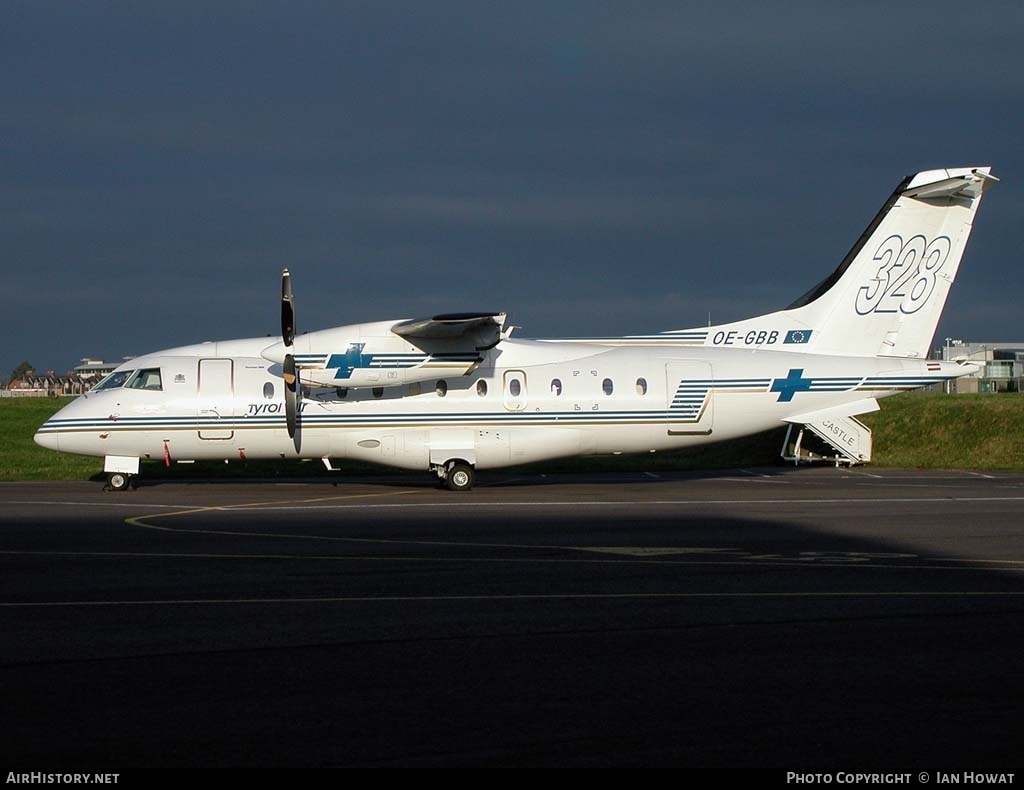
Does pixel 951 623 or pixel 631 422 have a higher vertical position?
pixel 631 422

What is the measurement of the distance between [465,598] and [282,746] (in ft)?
16.1

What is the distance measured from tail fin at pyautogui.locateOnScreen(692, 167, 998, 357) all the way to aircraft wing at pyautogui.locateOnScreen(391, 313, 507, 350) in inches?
291

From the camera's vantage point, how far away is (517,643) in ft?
29.4

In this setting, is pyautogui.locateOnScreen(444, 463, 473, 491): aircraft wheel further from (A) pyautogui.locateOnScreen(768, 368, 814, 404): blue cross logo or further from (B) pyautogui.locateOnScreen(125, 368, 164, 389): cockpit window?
(A) pyautogui.locateOnScreen(768, 368, 814, 404): blue cross logo

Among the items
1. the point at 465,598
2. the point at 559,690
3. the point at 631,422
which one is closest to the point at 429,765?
the point at 559,690

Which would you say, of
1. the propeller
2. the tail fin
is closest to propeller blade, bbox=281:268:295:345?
the propeller

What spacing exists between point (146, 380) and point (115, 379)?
98 centimetres

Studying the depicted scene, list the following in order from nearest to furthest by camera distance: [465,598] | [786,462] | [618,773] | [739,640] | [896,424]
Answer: [618,773]
[739,640]
[465,598]
[786,462]
[896,424]

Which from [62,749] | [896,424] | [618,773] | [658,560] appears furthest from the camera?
[896,424]

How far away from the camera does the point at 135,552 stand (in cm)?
1466

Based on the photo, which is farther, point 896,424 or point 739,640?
point 896,424

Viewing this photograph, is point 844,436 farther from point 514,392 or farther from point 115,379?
point 115,379

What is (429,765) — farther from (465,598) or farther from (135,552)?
(135,552)

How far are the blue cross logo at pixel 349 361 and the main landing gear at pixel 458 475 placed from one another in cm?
325
